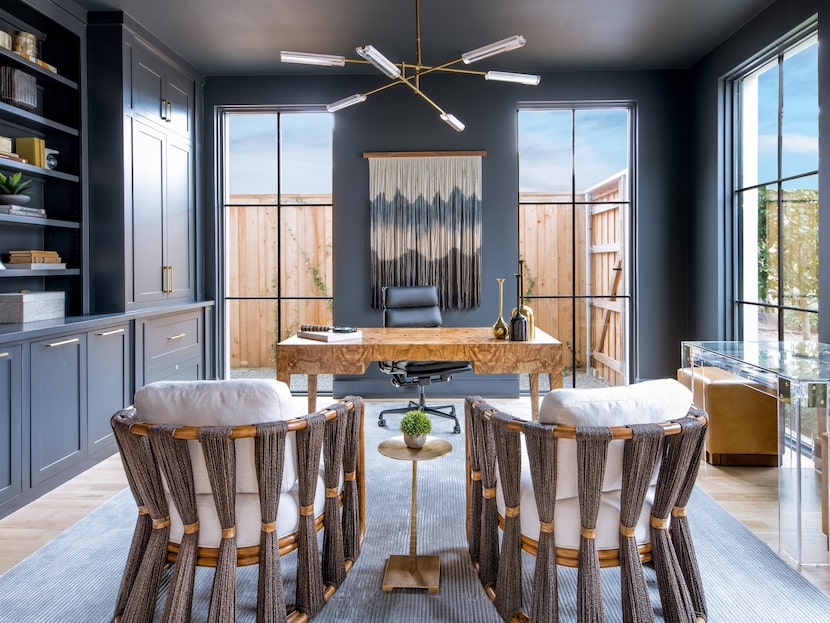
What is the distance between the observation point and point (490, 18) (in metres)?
3.91

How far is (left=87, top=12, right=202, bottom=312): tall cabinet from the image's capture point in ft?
12.3

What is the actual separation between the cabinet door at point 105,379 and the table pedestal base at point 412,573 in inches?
83.6

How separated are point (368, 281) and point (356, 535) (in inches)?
124

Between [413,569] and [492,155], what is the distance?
3777 mm

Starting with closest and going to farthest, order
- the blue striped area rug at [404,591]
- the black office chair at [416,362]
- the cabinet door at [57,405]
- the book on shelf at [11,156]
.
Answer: the blue striped area rug at [404,591]
the cabinet door at [57,405]
the book on shelf at [11,156]
the black office chair at [416,362]

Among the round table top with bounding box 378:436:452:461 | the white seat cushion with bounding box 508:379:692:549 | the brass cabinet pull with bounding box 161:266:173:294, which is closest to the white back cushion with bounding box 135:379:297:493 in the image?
the round table top with bounding box 378:436:452:461

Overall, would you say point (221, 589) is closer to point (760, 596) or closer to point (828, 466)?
point (760, 596)

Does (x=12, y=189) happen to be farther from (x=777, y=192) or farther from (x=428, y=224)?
(x=777, y=192)

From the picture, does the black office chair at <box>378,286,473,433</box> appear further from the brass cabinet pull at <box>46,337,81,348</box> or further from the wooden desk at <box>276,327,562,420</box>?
the brass cabinet pull at <box>46,337,81,348</box>

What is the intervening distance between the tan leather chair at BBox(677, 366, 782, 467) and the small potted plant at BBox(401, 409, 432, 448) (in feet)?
6.10

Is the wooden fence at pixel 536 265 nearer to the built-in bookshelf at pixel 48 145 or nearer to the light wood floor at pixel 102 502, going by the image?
the built-in bookshelf at pixel 48 145

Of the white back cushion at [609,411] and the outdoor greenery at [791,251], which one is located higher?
the outdoor greenery at [791,251]

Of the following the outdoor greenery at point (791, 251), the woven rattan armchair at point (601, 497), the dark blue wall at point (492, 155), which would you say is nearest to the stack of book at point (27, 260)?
the dark blue wall at point (492, 155)

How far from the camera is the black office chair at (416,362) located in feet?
12.6
